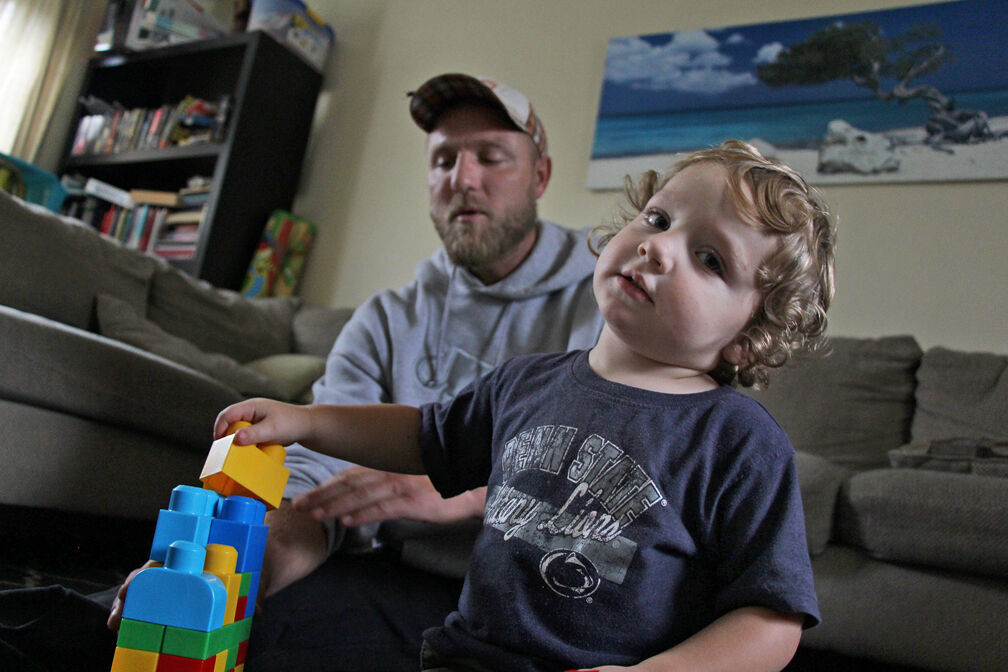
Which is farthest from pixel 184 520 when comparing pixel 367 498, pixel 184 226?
pixel 184 226

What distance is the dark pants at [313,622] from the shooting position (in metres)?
0.69

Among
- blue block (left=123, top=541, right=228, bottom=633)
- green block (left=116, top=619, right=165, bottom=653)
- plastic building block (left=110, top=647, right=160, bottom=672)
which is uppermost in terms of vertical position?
blue block (left=123, top=541, right=228, bottom=633)

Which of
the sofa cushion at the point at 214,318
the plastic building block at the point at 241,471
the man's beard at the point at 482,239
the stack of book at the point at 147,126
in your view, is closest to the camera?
the plastic building block at the point at 241,471

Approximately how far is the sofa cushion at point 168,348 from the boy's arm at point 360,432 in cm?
110

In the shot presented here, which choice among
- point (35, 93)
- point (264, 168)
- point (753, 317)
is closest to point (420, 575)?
point (753, 317)

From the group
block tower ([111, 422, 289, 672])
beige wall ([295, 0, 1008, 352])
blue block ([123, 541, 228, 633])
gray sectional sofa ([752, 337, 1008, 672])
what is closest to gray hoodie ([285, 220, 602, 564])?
gray sectional sofa ([752, 337, 1008, 672])

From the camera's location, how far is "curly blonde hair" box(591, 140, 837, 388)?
2.19ft

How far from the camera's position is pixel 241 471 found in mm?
632

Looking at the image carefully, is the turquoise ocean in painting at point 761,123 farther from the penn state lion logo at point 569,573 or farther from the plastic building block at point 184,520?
the plastic building block at point 184,520

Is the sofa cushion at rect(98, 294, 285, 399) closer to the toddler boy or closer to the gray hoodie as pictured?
the gray hoodie

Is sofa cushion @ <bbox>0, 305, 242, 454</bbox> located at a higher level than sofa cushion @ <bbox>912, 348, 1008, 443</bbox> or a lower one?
lower

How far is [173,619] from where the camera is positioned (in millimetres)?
526

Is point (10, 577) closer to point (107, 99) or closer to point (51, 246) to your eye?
point (51, 246)

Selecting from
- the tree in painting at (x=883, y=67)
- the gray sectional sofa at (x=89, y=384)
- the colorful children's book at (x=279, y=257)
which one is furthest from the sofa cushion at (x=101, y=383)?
the tree in painting at (x=883, y=67)
